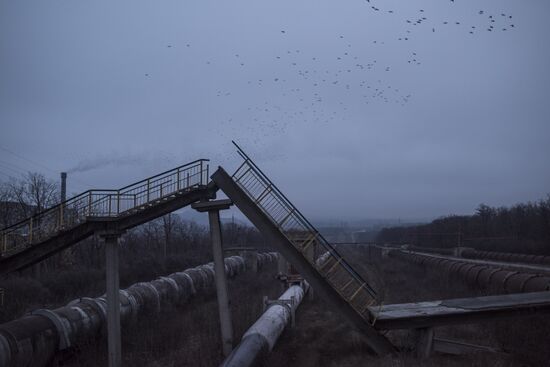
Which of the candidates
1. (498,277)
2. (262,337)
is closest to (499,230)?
(498,277)

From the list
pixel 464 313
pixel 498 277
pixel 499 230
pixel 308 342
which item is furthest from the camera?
pixel 499 230

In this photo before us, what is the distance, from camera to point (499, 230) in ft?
181

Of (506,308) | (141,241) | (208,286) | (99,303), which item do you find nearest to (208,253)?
(141,241)

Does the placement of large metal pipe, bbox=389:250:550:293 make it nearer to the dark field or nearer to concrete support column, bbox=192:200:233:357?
the dark field

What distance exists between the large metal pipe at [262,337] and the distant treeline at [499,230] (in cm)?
3174

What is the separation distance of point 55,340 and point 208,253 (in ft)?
107

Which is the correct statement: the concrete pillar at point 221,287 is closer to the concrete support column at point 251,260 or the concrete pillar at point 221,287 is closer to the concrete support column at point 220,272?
the concrete support column at point 220,272

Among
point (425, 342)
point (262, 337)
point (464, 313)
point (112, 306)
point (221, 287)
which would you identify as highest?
point (221, 287)

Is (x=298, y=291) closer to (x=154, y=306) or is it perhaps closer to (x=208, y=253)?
(x=154, y=306)

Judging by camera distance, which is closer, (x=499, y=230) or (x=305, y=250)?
(x=305, y=250)

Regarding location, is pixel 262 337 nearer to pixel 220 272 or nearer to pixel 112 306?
pixel 220 272

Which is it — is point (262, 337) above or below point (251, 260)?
above

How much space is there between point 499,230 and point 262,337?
50406 millimetres

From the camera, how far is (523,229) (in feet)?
164
